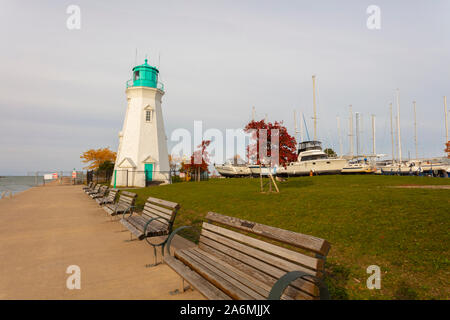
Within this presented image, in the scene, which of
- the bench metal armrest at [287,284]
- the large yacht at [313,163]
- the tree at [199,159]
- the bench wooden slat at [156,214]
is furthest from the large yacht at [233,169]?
the bench metal armrest at [287,284]

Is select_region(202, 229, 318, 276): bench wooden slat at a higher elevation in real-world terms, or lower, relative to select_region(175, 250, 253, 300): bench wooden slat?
higher

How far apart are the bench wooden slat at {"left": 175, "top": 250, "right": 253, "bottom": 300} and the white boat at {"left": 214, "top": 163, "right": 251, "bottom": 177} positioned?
38.8m

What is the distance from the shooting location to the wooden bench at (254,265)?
220 centimetres

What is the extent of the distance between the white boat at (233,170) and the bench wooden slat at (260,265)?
3854cm

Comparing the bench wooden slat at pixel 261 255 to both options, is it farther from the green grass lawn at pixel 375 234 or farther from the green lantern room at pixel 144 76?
the green lantern room at pixel 144 76

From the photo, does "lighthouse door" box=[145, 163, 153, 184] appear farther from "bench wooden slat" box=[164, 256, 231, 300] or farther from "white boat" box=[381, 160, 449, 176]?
"white boat" box=[381, 160, 449, 176]

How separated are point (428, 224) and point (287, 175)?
3012 centimetres

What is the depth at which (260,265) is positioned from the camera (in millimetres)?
2779

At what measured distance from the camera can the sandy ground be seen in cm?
347

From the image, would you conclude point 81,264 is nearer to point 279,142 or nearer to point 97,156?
point 279,142

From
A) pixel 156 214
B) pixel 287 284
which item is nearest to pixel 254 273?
pixel 287 284

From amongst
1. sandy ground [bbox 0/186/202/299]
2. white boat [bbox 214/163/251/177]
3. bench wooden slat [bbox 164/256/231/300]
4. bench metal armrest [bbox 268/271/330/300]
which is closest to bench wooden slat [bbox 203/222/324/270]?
bench metal armrest [bbox 268/271/330/300]
